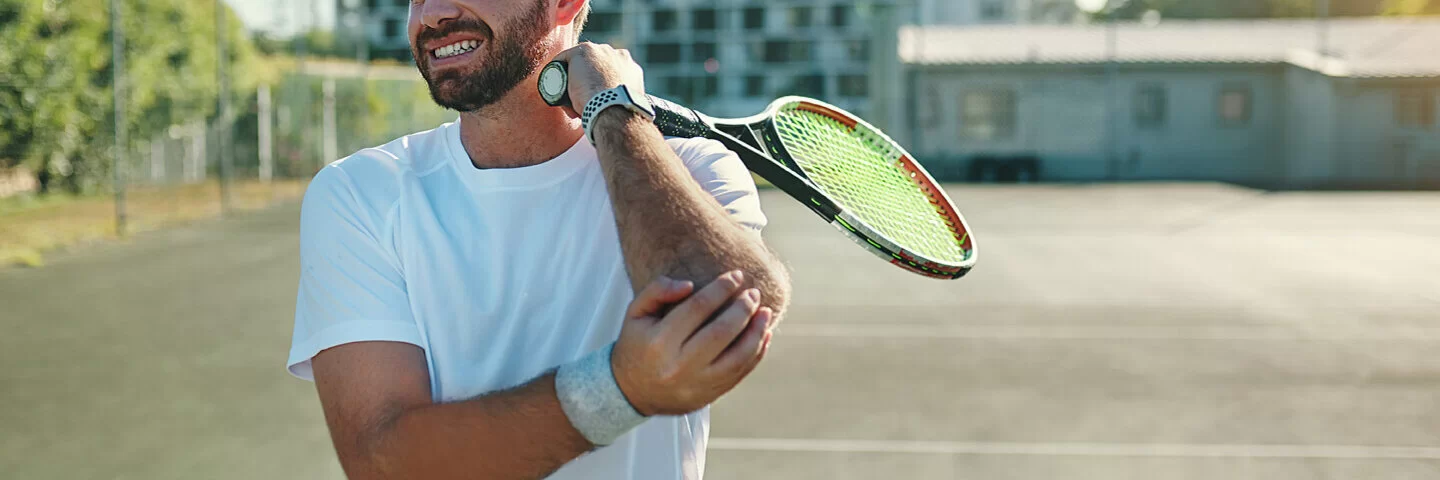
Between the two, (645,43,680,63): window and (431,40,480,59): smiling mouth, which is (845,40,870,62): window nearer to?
(645,43,680,63): window

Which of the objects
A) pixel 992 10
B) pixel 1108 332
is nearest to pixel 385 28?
pixel 1108 332

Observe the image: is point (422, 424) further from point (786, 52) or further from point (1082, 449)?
point (786, 52)

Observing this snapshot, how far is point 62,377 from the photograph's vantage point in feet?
23.5

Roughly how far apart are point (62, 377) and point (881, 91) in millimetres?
27809

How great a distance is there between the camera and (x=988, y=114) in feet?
104

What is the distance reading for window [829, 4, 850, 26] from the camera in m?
36.9

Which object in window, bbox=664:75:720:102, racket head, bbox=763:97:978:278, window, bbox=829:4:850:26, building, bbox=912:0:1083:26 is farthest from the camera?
building, bbox=912:0:1083:26

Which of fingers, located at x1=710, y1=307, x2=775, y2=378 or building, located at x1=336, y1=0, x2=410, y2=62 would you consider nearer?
fingers, located at x1=710, y1=307, x2=775, y2=378

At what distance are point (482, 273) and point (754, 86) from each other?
36.2 m

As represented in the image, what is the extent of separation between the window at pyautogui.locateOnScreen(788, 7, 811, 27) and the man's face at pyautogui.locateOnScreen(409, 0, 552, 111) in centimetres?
3657

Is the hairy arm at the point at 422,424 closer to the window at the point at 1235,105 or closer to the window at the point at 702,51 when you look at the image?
the window at the point at 1235,105

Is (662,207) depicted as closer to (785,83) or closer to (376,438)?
(376,438)

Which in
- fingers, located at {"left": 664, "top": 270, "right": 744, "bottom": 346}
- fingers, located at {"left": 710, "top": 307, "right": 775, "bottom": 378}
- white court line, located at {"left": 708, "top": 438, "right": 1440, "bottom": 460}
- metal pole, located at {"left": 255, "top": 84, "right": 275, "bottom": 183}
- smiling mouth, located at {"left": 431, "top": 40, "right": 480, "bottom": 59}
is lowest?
white court line, located at {"left": 708, "top": 438, "right": 1440, "bottom": 460}

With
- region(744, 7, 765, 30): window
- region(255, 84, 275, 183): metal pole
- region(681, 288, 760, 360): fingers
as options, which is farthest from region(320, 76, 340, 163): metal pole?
region(681, 288, 760, 360): fingers
